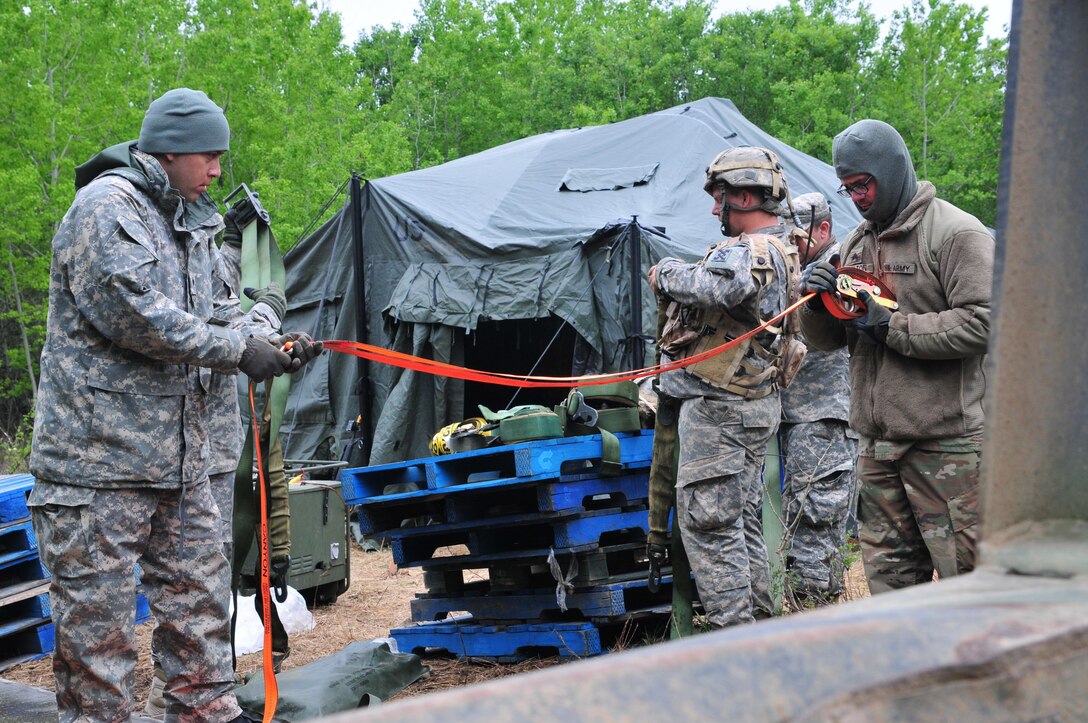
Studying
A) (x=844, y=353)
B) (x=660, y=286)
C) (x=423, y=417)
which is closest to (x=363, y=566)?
(x=423, y=417)

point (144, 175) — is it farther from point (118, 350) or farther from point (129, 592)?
point (129, 592)

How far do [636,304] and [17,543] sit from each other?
5.34 m

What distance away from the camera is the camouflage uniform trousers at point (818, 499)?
6.20 m

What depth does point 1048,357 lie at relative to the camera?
136 cm

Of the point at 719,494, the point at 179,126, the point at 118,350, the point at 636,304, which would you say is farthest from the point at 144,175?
the point at 636,304

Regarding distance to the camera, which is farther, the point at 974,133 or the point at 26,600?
the point at 974,133

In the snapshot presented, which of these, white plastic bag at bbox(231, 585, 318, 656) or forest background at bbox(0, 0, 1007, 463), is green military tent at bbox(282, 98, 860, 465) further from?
white plastic bag at bbox(231, 585, 318, 656)

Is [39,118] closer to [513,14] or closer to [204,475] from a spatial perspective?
[204,475]

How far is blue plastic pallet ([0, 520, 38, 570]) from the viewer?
5668 mm

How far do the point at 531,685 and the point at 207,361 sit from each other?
10.6 ft

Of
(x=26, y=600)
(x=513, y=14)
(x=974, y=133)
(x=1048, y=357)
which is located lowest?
(x=26, y=600)

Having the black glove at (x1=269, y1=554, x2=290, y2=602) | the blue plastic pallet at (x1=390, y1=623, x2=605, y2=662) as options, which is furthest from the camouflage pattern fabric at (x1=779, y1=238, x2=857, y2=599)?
the black glove at (x1=269, y1=554, x2=290, y2=602)

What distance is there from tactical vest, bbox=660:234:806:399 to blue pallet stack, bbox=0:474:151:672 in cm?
347

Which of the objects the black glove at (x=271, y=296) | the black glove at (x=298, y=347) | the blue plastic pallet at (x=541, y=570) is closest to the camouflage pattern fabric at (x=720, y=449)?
the blue plastic pallet at (x=541, y=570)
